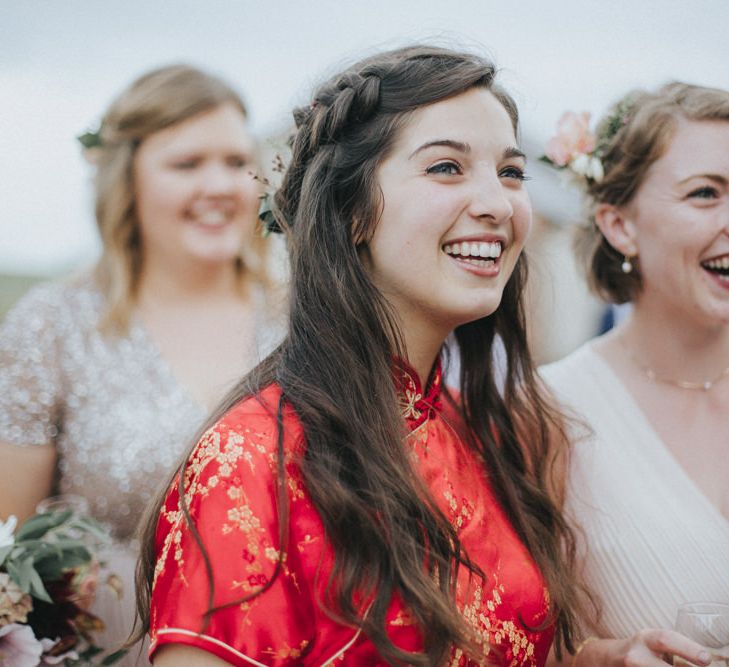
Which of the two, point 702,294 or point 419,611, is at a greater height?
point 702,294

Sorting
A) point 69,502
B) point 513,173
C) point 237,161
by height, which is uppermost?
point 513,173

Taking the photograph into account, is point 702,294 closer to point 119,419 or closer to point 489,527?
point 489,527

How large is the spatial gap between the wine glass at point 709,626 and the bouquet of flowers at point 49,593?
1.48 meters

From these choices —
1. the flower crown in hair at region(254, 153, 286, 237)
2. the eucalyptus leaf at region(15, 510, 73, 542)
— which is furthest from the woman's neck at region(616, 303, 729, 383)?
the eucalyptus leaf at region(15, 510, 73, 542)

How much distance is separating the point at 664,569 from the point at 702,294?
0.82 meters

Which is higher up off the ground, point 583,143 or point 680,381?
point 583,143

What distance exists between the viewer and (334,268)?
197 cm

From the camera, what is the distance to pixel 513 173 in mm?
2092

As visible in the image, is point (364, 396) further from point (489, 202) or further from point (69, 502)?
point (69, 502)

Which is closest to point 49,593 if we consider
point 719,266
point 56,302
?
point 56,302

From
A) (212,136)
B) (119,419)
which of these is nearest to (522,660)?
(119,419)

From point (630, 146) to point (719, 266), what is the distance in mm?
486

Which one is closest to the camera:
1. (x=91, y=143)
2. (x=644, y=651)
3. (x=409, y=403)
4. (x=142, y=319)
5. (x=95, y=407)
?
(x=644, y=651)

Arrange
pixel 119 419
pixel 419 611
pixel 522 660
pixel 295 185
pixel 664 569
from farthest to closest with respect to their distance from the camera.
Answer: pixel 119 419
pixel 664 569
pixel 295 185
pixel 522 660
pixel 419 611
